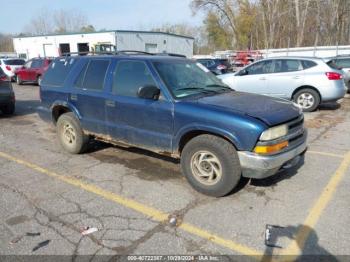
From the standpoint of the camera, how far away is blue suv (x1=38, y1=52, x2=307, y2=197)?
3.88 metres

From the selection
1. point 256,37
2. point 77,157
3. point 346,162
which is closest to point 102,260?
point 77,157

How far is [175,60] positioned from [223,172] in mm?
2068

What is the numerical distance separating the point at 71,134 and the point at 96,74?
1.31 meters

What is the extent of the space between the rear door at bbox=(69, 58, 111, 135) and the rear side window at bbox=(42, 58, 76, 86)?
1.43 feet

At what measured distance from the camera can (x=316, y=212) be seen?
3.83 m

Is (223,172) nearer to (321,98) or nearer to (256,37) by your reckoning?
(321,98)

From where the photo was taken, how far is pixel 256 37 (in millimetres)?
52688

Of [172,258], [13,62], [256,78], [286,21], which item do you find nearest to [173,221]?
[172,258]

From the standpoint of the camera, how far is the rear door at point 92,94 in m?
5.32

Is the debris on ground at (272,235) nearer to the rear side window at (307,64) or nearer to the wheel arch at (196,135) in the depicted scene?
the wheel arch at (196,135)

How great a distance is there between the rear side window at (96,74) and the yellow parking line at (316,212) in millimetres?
3616

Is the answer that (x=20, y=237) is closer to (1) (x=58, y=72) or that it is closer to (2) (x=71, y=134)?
(2) (x=71, y=134)

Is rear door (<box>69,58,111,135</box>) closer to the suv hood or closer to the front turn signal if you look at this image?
the suv hood

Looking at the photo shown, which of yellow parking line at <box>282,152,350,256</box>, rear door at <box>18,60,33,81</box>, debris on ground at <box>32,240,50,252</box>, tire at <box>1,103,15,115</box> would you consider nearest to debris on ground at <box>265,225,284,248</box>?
yellow parking line at <box>282,152,350,256</box>
